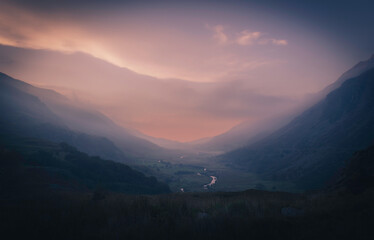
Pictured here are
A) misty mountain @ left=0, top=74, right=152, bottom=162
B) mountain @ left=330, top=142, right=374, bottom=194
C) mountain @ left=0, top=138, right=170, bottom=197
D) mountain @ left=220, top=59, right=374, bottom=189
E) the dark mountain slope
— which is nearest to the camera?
mountain @ left=330, top=142, right=374, bottom=194

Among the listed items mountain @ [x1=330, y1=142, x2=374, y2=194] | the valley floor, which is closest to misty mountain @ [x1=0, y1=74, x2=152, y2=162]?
the valley floor

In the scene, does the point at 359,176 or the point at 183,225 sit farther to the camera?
the point at 359,176

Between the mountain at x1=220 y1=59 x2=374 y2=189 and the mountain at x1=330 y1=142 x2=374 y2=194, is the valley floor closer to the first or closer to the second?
the mountain at x1=330 y1=142 x2=374 y2=194

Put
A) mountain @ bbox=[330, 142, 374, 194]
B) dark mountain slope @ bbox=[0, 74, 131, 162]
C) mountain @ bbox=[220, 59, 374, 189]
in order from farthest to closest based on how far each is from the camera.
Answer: dark mountain slope @ bbox=[0, 74, 131, 162] < mountain @ bbox=[220, 59, 374, 189] < mountain @ bbox=[330, 142, 374, 194]

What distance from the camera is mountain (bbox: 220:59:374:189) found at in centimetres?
7750

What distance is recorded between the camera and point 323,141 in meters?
100

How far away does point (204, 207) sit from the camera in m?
11.4

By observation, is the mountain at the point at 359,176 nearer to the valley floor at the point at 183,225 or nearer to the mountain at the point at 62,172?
the valley floor at the point at 183,225

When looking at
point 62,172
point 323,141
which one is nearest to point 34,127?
point 62,172

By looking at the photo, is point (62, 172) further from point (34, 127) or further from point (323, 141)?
point (323, 141)

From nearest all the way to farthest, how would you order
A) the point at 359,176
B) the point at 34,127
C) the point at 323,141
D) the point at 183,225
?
the point at 183,225 < the point at 359,176 < the point at 323,141 < the point at 34,127

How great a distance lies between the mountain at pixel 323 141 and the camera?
7750 cm

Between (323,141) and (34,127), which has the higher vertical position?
(34,127)

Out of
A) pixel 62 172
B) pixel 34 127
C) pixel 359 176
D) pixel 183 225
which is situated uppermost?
pixel 34 127
